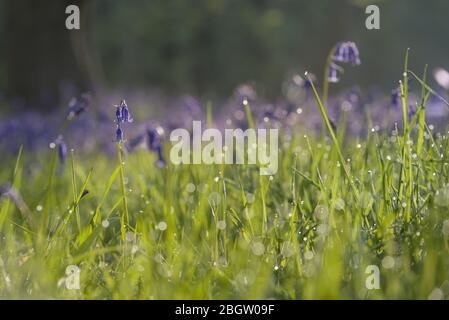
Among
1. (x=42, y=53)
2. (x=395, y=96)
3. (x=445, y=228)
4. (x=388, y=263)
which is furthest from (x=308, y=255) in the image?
(x=42, y=53)

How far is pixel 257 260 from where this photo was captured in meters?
2.62

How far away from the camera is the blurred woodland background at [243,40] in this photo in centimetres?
2292

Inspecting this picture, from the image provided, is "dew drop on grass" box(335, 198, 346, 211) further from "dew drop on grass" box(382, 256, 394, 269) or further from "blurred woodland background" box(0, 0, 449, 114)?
"blurred woodland background" box(0, 0, 449, 114)

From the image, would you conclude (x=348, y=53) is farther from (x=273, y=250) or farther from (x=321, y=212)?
(x=273, y=250)

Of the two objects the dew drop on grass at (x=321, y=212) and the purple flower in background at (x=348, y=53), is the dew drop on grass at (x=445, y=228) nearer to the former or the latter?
the dew drop on grass at (x=321, y=212)

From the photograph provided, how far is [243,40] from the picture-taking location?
24.8 metres

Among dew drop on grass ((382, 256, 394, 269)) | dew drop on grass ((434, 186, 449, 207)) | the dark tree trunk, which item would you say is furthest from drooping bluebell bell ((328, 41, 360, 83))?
the dark tree trunk

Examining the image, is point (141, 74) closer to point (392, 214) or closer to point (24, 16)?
point (24, 16)

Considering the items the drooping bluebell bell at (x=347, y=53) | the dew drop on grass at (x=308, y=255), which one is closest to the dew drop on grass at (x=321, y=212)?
the dew drop on grass at (x=308, y=255)

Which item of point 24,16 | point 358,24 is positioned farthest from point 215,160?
point 358,24

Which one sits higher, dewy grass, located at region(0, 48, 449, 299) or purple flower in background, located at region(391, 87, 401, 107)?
purple flower in background, located at region(391, 87, 401, 107)

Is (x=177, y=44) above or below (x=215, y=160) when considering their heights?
above

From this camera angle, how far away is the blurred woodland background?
2292cm

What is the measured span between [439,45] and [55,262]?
27364 millimetres
